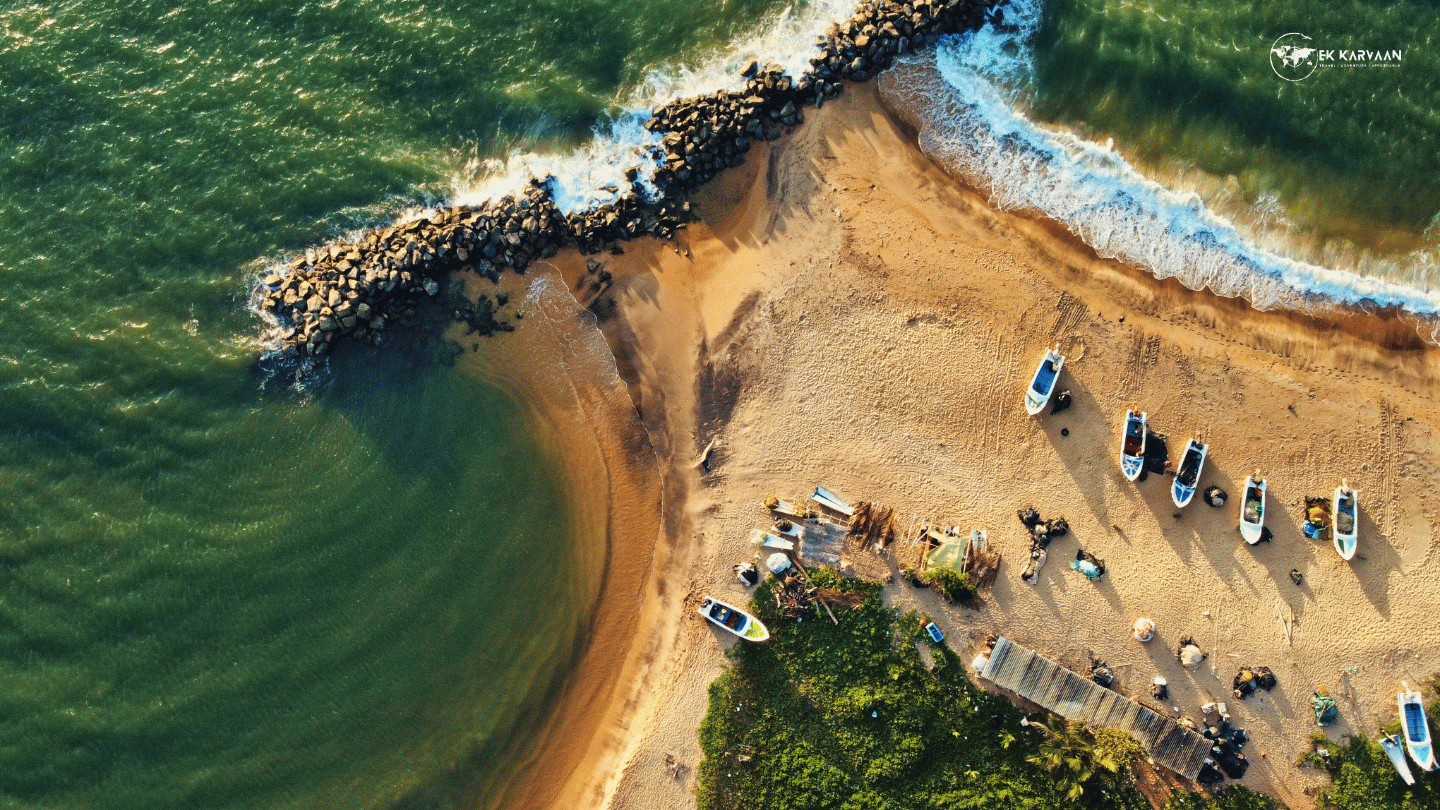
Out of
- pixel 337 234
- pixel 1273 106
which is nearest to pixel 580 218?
pixel 337 234

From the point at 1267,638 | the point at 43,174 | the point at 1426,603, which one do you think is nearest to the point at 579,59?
the point at 43,174

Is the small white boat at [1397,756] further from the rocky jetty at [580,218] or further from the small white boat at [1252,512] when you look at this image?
the rocky jetty at [580,218]

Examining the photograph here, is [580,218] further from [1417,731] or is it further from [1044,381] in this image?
[1417,731]

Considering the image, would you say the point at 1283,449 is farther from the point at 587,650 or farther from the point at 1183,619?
the point at 587,650

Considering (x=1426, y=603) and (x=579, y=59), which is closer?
(x=1426, y=603)

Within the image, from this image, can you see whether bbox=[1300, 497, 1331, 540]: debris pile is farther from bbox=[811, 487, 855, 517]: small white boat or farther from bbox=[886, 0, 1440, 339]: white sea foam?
bbox=[811, 487, 855, 517]: small white boat
